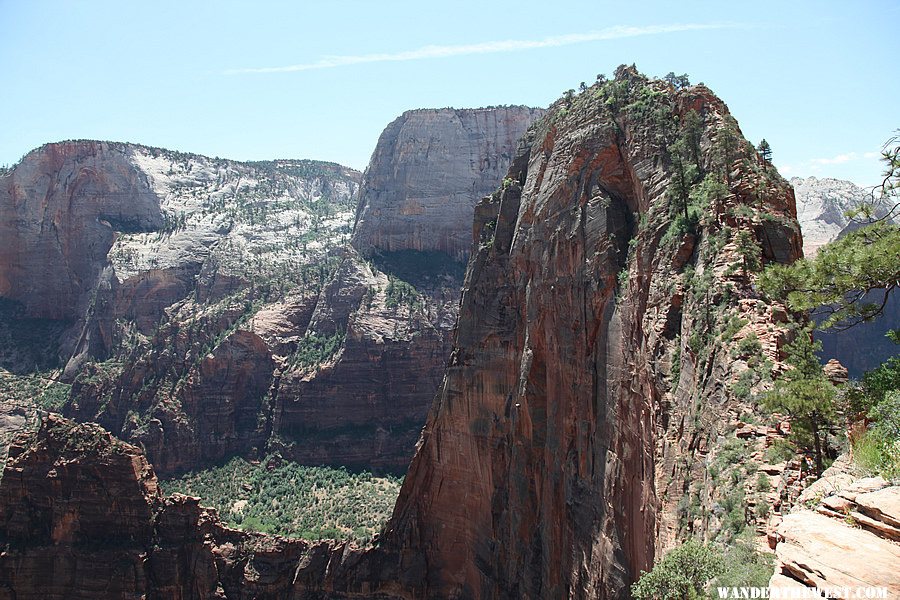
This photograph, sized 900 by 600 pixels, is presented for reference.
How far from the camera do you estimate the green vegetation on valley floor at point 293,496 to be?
6450 cm

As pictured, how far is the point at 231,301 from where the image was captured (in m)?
103

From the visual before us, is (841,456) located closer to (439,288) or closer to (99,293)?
(439,288)

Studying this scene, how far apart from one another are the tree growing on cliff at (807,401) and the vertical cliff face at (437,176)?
296 ft

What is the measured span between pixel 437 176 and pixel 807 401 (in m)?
96.5

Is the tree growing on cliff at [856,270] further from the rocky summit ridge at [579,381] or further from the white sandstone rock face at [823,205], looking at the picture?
the white sandstone rock face at [823,205]

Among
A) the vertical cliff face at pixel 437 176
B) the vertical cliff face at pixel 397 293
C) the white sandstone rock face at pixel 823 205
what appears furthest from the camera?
the vertical cliff face at pixel 437 176

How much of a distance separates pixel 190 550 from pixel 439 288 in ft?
187

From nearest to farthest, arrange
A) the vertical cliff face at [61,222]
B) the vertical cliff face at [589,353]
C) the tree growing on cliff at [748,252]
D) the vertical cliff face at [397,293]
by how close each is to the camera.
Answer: the tree growing on cliff at [748,252] → the vertical cliff face at [589,353] → the vertical cliff face at [397,293] → the vertical cliff face at [61,222]

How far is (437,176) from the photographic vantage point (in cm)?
10919

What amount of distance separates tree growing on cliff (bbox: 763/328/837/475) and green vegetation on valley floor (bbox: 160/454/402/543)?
46182 mm

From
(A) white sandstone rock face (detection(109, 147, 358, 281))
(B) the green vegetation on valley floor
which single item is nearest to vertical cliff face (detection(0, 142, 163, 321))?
(A) white sandstone rock face (detection(109, 147, 358, 281))

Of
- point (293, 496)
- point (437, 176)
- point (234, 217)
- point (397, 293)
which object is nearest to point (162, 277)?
point (234, 217)

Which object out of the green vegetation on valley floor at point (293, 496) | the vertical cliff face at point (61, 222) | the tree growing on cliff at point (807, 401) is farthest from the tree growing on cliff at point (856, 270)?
the vertical cliff face at point (61, 222)

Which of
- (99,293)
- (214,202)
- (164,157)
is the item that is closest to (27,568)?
(99,293)
